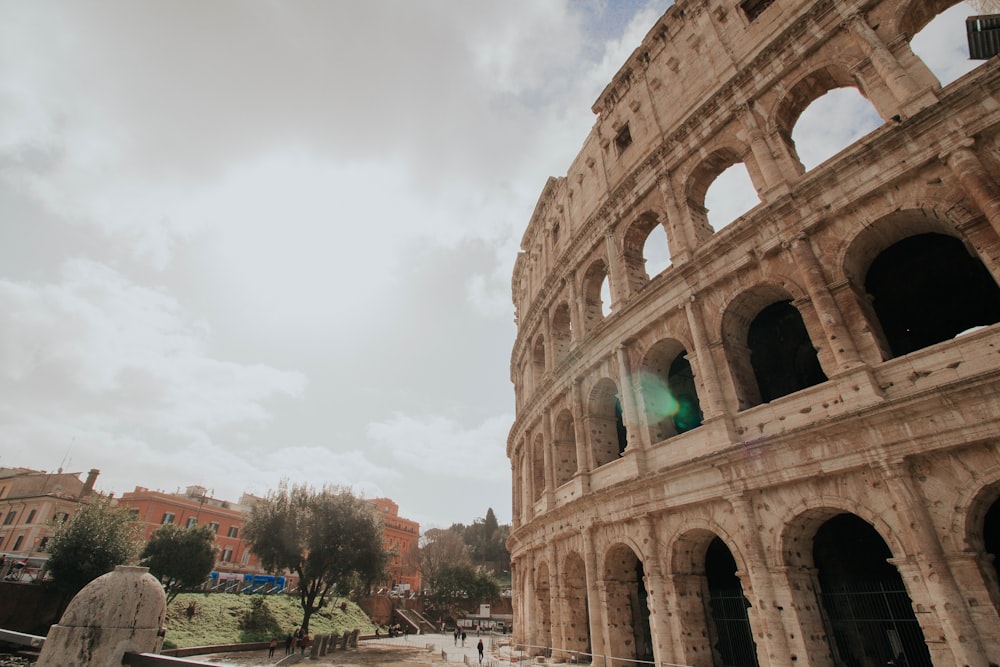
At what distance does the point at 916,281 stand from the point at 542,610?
13.5 m

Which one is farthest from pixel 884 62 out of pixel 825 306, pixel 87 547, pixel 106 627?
pixel 87 547

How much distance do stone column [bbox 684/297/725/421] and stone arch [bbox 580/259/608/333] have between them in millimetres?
4866

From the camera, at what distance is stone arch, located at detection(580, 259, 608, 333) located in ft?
50.6

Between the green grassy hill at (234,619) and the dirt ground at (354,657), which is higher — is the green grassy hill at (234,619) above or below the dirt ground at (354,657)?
above

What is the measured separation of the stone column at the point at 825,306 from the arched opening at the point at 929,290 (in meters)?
1.97

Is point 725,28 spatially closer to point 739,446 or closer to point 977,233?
point 977,233

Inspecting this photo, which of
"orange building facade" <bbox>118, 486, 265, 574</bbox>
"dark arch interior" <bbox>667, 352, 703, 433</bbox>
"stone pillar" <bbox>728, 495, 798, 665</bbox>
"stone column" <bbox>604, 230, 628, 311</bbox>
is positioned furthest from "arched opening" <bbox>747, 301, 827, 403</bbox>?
"orange building facade" <bbox>118, 486, 265, 574</bbox>

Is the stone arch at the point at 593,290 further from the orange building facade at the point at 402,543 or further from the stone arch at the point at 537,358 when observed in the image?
the orange building facade at the point at 402,543

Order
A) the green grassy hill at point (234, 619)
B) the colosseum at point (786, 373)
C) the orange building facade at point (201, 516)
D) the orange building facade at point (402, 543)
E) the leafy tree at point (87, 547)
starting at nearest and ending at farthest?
the colosseum at point (786, 373) → the leafy tree at point (87, 547) → the green grassy hill at point (234, 619) → the orange building facade at point (201, 516) → the orange building facade at point (402, 543)

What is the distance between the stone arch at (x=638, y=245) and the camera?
45.0 feet

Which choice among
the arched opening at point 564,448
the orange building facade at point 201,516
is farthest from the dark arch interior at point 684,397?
the orange building facade at point 201,516

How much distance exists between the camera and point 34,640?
4.14 meters

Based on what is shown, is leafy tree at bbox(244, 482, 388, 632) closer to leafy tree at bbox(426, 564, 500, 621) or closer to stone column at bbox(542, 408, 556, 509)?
leafy tree at bbox(426, 564, 500, 621)

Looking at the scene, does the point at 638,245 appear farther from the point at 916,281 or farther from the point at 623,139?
the point at 916,281
